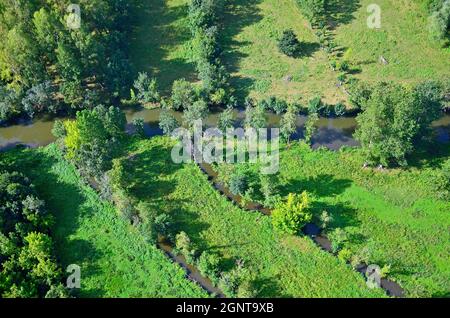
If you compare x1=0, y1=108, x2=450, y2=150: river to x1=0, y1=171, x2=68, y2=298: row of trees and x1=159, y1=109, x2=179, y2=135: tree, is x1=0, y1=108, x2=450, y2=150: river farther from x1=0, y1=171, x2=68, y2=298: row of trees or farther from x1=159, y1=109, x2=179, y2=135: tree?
x1=0, y1=171, x2=68, y2=298: row of trees

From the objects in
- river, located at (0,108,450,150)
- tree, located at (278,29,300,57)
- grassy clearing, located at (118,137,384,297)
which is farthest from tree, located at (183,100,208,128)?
tree, located at (278,29,300,57)

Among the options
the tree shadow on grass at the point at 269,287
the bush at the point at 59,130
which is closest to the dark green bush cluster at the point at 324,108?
the tree shadow on grass at the point at 269,287

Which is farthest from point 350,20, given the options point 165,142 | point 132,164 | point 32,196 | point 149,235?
point 32,196

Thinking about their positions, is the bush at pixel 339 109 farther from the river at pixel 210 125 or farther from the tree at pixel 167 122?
the tree at pixel 167 122

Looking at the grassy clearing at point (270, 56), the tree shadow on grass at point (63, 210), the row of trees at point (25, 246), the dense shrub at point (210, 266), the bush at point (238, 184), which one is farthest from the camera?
the grassy clearing at point (270, 56)

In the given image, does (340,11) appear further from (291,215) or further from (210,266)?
(210,266)

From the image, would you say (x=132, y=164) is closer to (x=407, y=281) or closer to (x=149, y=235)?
(x=149, y=235)
